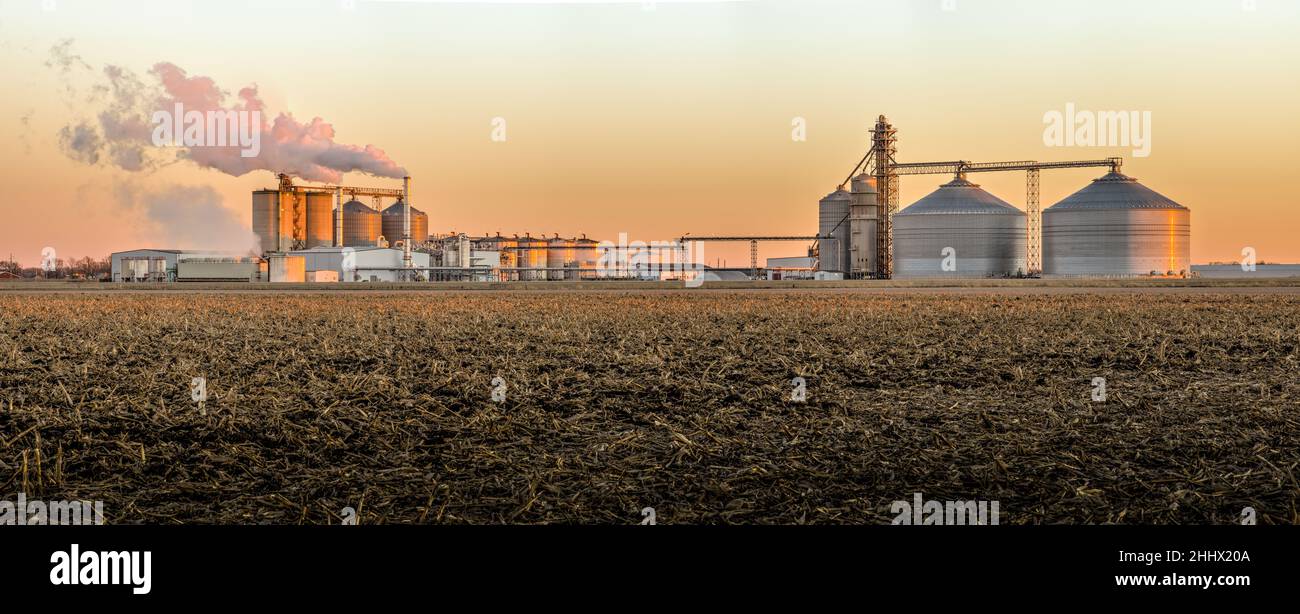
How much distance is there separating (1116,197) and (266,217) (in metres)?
86.1

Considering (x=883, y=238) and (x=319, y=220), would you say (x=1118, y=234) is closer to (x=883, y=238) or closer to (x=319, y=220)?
(x=883, y=238)

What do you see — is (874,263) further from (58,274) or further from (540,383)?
(58,274)

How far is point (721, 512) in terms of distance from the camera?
669cm

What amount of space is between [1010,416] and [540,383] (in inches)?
230

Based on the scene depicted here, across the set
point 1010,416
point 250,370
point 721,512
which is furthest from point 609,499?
point 250,370

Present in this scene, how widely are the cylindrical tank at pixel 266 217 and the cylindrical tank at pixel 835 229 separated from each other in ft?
196

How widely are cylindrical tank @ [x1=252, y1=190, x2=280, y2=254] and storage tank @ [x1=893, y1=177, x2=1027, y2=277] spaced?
65005 mm

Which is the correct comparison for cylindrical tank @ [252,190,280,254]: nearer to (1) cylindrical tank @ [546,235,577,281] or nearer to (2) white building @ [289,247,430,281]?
(2) white building @ [289,247,430,281]

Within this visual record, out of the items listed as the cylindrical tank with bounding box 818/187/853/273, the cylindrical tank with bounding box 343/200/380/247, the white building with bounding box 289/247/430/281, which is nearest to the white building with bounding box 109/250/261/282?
the white building with bounding box 289/247/430/281

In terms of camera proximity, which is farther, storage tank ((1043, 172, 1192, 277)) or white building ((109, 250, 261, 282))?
white building ((109, 250, 261, 282))

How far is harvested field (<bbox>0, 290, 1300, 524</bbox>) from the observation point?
23.0 feet

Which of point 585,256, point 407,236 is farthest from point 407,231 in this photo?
point 585,256

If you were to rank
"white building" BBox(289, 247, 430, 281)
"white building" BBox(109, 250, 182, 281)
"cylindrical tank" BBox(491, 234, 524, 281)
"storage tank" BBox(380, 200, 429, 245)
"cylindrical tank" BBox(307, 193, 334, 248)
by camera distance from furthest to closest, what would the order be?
"cylindrical tank" BBox(491, 234, 524, 281)
"storage tank" BBox(380, 200, 429, 245)
"cylindrical tank" BBox(307, 193, 334, 248)
"white building" BBox(109, 250, 182, 281)
"white building" BBox(289, 247, 430, 281)

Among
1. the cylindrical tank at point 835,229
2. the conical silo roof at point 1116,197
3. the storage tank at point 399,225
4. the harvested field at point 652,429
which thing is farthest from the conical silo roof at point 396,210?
the harvested field at point 652,429
